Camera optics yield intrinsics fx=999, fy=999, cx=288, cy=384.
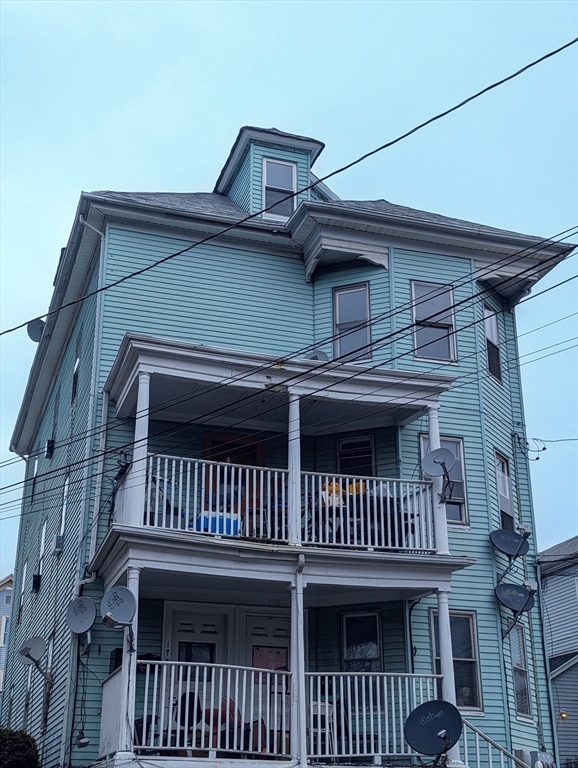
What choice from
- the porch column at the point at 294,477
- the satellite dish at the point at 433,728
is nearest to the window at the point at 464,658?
the satellite dish at the point at 433,728

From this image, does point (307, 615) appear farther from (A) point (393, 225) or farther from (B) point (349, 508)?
(A) point (393, 225)

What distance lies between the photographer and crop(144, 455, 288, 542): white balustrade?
47.5ft

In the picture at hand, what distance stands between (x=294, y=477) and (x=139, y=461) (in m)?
2.33

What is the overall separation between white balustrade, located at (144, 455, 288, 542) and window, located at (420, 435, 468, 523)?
3.07 meters

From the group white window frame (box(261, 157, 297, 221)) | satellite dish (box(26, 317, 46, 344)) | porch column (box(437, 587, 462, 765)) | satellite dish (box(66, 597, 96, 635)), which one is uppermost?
white window frame (box(261, 157, 297, 221))

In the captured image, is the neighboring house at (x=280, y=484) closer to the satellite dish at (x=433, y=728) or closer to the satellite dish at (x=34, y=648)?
the satellite dish at (x=34, y=648)

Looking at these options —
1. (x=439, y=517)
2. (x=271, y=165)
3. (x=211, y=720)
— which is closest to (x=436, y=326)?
(x=439, y=517)

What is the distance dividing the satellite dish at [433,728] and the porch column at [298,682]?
140 cm

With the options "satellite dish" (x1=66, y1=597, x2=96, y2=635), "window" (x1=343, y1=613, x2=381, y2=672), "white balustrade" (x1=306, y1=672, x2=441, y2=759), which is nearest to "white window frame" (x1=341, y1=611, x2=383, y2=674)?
"window" (x1=343, y1=613, x2=381, y2=672)

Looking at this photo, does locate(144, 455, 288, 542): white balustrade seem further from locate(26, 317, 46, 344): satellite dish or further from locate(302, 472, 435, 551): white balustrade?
locate(26, 317, 46, 344): satellite dish

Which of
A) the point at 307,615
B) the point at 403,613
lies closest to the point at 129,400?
the point at 307,615

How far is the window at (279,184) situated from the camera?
68.0 feet

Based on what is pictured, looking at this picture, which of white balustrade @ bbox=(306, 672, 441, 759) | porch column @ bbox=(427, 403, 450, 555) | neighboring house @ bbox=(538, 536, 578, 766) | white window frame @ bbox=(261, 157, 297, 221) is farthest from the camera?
neighboring house @ bbox=(538, 536, 578, 766)

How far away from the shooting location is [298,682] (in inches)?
546
